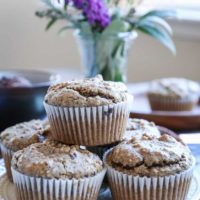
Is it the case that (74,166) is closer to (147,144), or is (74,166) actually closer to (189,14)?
(147,144)

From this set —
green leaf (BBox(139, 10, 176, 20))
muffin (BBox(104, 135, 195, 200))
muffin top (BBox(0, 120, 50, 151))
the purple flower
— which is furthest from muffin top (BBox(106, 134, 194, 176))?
green leaf (BBox(139, 10, 176, 20))

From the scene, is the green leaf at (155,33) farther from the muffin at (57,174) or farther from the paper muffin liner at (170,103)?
the muffin at (57,174)

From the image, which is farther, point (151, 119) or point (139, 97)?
point (139, 97)

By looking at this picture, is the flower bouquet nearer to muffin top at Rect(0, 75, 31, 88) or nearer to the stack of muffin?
muffin top at Rect(0, 75, 31, 88)

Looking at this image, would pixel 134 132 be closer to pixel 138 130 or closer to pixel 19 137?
pixel 138 130

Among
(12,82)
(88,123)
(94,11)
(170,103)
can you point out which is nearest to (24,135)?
(88,123)

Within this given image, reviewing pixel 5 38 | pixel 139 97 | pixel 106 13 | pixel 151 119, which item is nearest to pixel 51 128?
pixel 151 119
